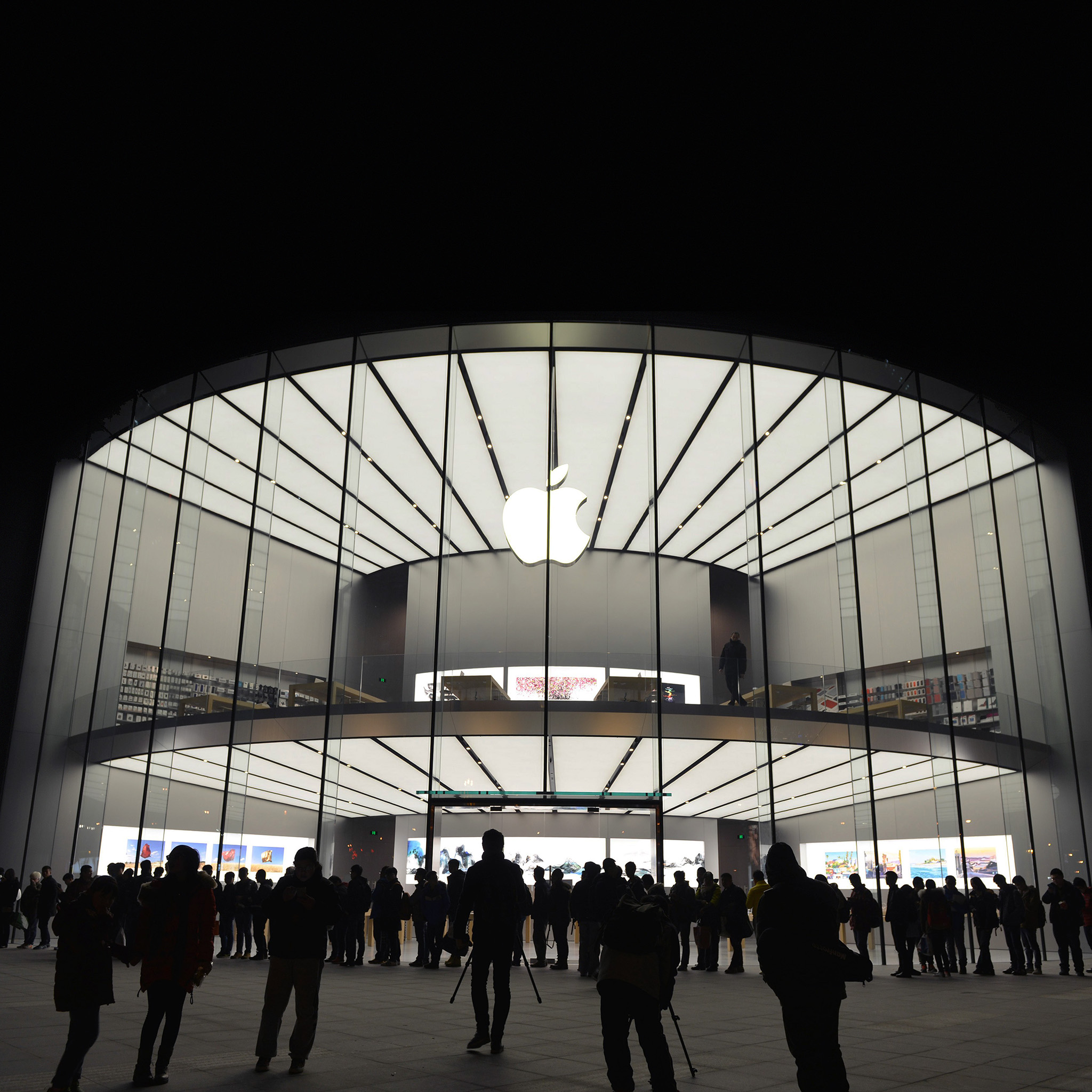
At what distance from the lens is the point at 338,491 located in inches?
820

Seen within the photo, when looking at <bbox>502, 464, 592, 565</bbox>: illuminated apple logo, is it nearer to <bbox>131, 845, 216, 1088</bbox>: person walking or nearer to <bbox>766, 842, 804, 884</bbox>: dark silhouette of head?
<bbox>131, 845, 216, 1088</bbox>: person walking

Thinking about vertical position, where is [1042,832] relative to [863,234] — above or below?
below

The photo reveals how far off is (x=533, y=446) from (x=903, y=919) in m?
11.7

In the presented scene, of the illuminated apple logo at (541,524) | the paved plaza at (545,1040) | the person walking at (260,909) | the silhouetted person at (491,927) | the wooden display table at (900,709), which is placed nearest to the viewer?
the paved plaza at (545,1040)

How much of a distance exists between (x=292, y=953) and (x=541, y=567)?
15.6 metres

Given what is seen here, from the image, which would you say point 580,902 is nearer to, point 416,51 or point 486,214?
point 486,214

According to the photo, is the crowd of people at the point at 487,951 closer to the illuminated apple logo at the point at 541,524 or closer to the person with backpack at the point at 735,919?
the person with backpack at the point at 735,919

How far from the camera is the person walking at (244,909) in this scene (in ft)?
44.9

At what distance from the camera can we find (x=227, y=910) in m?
13.5

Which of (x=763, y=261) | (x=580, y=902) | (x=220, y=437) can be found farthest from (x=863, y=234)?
(x=220, y=437)

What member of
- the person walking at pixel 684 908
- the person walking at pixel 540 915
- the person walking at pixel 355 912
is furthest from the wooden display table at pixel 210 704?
the person walking at pixel 684 908

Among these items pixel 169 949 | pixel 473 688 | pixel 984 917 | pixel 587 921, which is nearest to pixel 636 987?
pixel 169 949

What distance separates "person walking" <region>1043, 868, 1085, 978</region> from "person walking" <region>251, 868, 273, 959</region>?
1129 centimetres

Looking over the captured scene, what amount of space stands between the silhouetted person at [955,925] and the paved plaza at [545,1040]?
1998 mm
